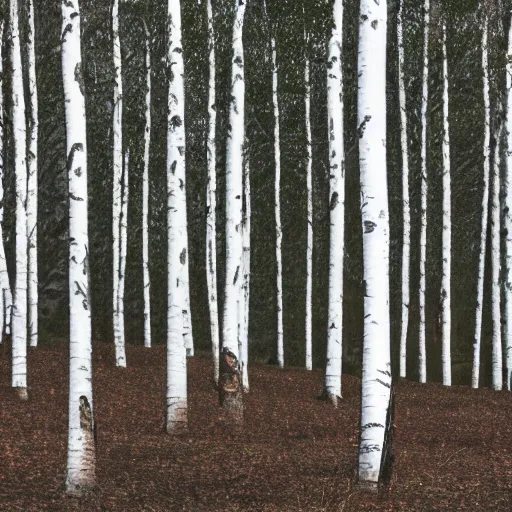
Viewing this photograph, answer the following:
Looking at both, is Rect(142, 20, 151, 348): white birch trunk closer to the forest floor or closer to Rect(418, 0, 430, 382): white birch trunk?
the forest floor

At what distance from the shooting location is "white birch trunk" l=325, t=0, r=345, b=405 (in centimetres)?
1347

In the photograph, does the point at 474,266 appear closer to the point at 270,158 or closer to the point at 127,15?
the point at 270,158

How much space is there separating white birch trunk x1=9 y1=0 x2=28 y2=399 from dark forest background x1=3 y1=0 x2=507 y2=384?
25.2 feet

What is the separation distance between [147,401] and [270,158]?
42.4 feet

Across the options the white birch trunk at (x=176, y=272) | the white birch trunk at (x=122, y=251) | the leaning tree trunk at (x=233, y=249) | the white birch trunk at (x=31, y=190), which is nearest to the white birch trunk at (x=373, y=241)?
the white birch trunk at (x=176, y=272)

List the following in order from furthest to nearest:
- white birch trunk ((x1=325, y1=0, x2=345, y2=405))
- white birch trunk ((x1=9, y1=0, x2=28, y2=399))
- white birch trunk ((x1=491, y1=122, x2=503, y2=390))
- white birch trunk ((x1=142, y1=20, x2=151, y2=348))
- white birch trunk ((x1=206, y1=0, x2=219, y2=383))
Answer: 1. white birch trunk ((x1=491, y1=122, x2=503, y2=390))
2. white birch trunk ((x1=142, y1=20, x2=151, y2=348))
3. white birch trunk ((x1=206, y1=0, x2=219, y2=383))
4. white birch trunk ((x1=325, y1=0, x2=345, y2=405))
5. white birch trunk ((x1=9, y1=0, x2=28, y2=399))

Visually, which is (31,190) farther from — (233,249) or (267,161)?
(267,161)

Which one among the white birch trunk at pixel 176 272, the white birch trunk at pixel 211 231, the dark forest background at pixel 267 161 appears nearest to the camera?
the white birch trunk at pixel 176 272

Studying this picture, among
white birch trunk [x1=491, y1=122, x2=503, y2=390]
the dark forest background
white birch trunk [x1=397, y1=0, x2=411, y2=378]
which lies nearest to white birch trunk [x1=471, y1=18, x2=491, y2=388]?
white birch trunk [x1=491, y1=122, x2=503, y2=390]

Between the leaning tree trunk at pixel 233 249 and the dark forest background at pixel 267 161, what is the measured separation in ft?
28.1

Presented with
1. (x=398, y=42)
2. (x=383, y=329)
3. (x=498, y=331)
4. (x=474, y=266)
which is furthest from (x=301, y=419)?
(x=474, y=266)

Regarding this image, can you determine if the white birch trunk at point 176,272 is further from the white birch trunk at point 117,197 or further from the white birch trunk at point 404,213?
the white birch trunk at point 404,213

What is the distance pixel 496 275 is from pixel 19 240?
39.8 feet

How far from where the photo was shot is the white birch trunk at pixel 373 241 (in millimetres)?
7273
